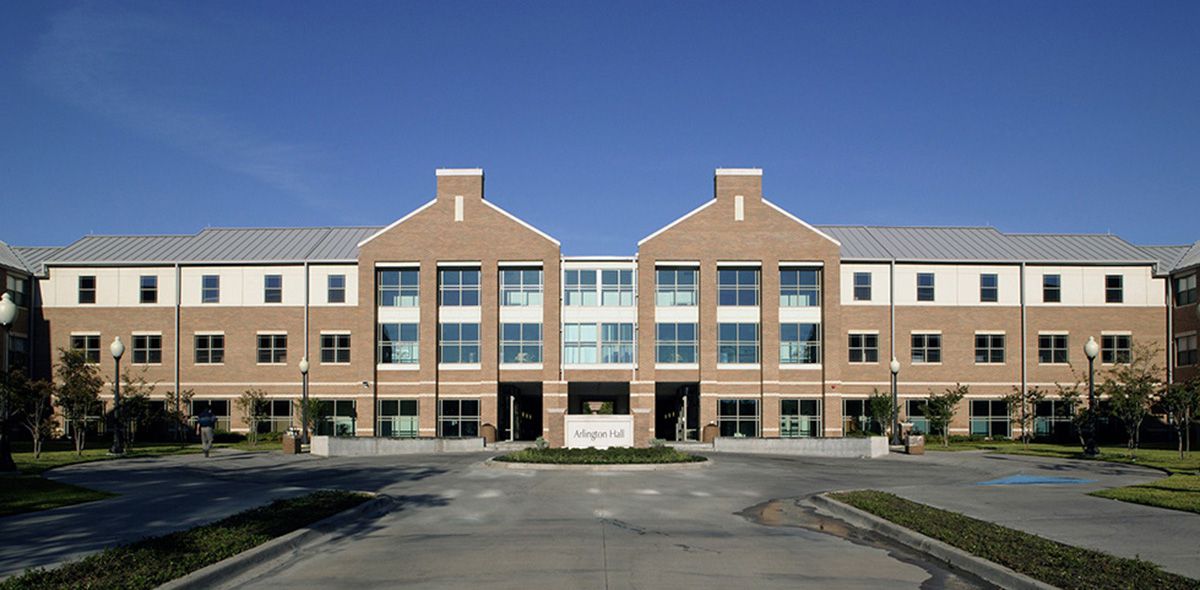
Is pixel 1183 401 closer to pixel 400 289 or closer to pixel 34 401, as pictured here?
pixel 400 289

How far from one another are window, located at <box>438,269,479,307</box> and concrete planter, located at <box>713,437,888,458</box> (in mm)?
16294

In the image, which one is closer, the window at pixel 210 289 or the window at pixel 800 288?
the window at pixel 800 288

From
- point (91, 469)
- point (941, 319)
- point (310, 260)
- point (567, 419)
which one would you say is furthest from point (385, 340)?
point (941, 319)

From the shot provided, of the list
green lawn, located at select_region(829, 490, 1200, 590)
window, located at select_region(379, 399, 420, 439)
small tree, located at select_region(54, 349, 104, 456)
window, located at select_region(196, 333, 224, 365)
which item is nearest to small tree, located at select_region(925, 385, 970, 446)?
window, located at select_region(379, 399, 420, 439)

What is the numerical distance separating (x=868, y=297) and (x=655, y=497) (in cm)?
3548

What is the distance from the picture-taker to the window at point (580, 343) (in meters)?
53.1

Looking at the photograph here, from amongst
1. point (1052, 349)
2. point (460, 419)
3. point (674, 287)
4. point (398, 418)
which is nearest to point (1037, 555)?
point (674, 287)

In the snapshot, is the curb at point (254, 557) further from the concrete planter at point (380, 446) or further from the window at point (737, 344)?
the window at point (737, 344)

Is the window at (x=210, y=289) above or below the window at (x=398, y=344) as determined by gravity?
above

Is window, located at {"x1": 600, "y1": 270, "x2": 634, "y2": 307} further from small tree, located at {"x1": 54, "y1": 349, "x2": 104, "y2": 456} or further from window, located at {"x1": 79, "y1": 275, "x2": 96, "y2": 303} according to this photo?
window, located at {"x1": 79, "y1": 275, "x2": 96, "y2": 303}

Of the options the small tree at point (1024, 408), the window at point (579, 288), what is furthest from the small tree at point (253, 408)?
the small tree at point (1024, 408)

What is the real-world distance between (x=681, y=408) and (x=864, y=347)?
1035 cm

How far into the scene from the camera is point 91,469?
29.0 meters

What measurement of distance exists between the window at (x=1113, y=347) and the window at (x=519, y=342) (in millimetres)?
29655
